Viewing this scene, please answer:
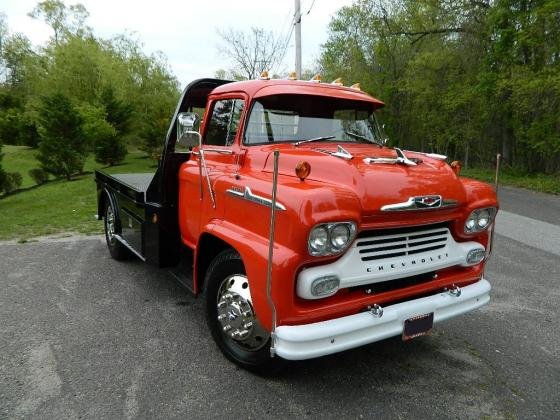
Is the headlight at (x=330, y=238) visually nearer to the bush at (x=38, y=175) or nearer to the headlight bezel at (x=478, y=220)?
the headlight bezel at (x=478, y=220)

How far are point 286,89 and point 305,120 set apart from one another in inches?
12.9

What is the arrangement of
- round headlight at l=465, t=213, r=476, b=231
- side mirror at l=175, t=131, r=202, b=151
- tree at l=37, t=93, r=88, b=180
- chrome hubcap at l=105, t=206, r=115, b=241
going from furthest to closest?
tree at l=37, t=93, r=88, b=180
chrome hubcap at l=105, t=206, r=115, b=241
side mirror at l=175, t=131, r=202, b=151
round headlight at l=465, t=213, r=476, b=231

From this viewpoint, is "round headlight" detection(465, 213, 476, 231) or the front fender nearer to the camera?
the front fender

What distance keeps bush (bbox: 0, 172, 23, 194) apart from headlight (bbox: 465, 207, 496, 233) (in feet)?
55.7

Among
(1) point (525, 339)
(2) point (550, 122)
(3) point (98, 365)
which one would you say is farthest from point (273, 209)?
(2) point (550, 122)

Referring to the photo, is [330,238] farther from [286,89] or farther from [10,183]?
[10,183]

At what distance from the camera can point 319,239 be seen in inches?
103

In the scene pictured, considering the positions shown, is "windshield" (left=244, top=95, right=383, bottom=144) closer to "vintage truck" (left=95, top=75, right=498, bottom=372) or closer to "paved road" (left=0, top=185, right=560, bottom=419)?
Answer: "vintage truck" (left=95, top=75, right=498, bottom=372)

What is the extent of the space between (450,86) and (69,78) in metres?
21.5

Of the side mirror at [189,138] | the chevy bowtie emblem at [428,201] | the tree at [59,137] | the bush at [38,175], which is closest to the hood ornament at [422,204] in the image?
the chevy bowtie emblem at [428,201]

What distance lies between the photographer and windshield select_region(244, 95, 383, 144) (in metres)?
3.77

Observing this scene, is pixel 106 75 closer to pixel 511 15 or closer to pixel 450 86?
pixel 450 86

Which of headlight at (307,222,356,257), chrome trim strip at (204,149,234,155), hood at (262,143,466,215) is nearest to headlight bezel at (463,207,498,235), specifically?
hood at (262,143,466,215)

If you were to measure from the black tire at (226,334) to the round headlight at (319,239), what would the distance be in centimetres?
69
